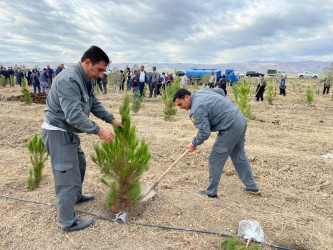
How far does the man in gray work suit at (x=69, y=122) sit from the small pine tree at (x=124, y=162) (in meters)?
0.17

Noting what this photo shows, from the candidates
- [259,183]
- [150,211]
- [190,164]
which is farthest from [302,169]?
[150,211]

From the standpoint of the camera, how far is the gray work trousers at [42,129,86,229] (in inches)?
97.5

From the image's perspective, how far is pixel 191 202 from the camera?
3.26m

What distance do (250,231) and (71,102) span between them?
7.19ft

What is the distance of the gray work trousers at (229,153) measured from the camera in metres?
3.37

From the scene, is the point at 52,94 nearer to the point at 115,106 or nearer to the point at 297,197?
the point at 297,197

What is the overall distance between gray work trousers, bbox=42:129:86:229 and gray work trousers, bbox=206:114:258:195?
1819mm

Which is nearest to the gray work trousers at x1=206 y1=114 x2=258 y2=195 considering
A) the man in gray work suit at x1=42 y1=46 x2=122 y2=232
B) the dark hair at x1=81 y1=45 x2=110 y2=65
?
the man in gray work suit at x1=42 y1=46 x2=122 y2=232

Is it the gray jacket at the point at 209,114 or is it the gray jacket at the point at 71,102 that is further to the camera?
the gray jacket at the point at 209,114

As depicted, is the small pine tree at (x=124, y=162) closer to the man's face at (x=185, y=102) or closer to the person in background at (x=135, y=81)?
the man's face at (x=185, y=102)

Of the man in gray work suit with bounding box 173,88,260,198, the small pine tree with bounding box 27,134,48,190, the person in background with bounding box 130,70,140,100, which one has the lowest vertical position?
the small pine tree with bounding box 27,134,48,190

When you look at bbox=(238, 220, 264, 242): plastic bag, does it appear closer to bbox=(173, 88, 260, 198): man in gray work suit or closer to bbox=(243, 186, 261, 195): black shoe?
bbox=(173, 88, 260, 198): man in gray work suit

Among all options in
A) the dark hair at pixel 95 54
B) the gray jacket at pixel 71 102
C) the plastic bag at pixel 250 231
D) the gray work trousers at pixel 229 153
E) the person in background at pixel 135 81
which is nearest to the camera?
the gray jacket at pixel 71 102

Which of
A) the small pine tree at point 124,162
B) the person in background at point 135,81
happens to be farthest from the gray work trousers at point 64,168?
the person in background at point 135,81
